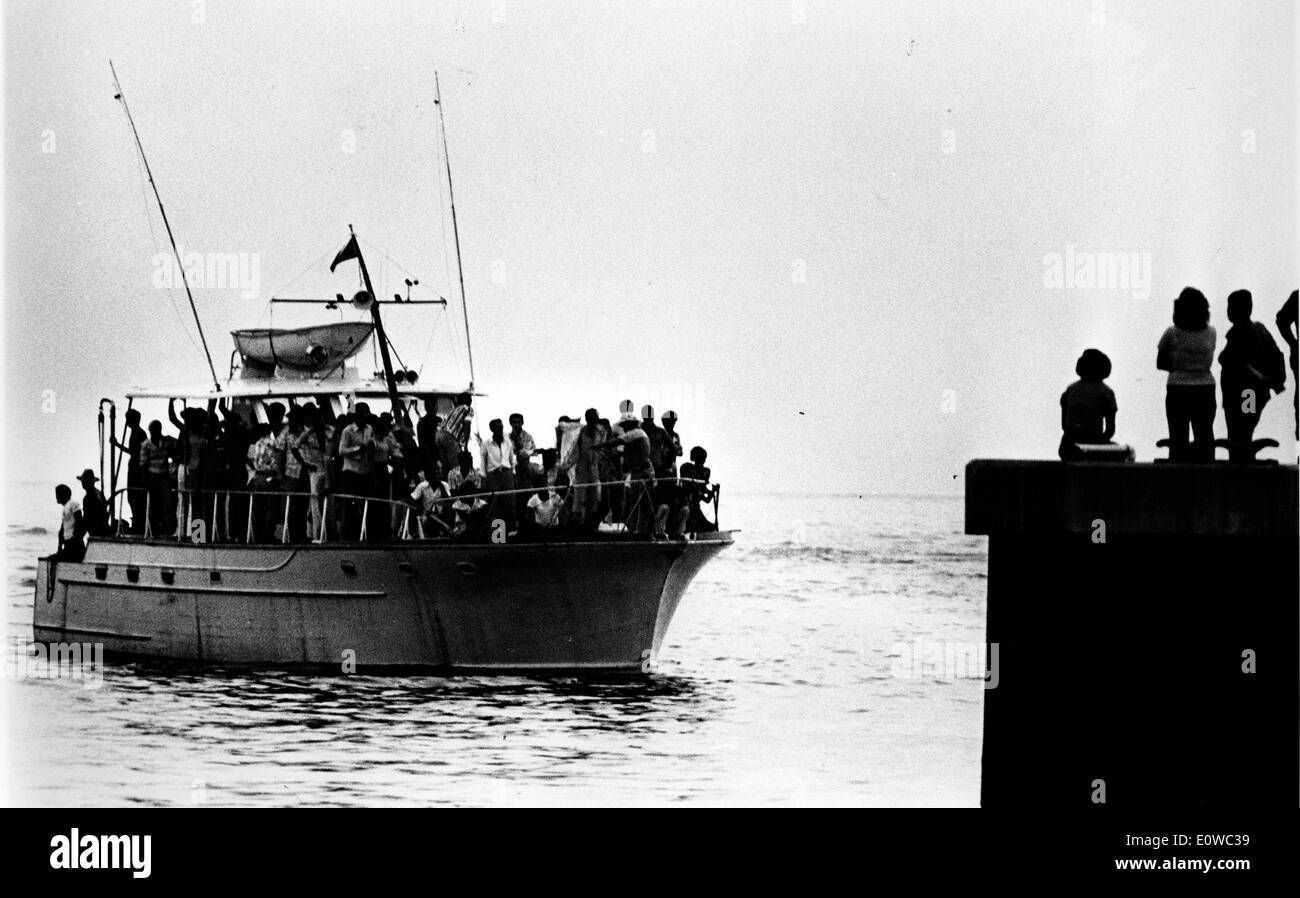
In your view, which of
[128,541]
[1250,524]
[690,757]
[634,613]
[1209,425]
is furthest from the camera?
[128,541]

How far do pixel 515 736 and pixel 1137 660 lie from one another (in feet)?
42.2

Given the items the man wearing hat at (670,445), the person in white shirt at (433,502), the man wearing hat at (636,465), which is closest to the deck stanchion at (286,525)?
the person in white shirt at (433,502)

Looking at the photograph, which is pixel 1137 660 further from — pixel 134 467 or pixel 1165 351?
pixel 134 467

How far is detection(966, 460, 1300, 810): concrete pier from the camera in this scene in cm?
1216

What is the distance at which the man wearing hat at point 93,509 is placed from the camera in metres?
31.2

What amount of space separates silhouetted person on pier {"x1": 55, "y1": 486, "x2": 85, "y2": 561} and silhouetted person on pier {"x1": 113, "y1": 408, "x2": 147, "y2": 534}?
6.36 ft

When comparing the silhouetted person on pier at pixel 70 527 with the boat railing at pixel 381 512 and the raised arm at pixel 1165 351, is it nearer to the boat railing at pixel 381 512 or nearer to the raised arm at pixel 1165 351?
the boat railing at pixel 381 512

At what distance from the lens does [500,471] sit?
26250 mm

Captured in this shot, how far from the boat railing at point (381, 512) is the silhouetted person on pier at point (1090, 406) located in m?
12.9

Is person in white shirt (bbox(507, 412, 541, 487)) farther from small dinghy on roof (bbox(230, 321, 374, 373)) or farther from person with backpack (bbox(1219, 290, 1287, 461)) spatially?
person with backpack (bbox(1219, 290, 1287, 461))
